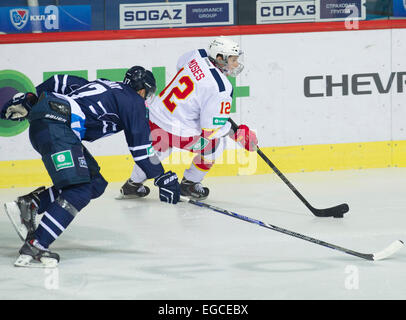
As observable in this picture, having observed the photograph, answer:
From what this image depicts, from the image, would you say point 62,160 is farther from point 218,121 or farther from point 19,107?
point 218,121

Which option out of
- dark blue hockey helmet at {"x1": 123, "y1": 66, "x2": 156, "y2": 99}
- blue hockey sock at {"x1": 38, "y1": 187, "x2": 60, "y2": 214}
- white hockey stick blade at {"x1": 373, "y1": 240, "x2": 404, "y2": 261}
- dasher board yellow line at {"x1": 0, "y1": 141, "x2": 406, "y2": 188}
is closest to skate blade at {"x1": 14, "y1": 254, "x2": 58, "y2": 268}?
blue hockey sock at {"x1": 38, "y1": 187, "x2": 60, "y2": 214}

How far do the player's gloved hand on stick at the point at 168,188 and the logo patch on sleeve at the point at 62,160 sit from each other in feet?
1.47

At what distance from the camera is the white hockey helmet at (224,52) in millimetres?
5477

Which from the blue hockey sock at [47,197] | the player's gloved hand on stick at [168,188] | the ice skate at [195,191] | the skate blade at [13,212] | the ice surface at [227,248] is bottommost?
the ice surface at [227,248]

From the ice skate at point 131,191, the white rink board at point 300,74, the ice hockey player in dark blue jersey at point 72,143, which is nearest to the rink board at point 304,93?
the white rink board at point 300,74

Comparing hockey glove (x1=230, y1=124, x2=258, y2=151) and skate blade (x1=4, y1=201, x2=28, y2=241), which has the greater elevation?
hockey glove (x1=230, y1=124, x2=258, y2=151)

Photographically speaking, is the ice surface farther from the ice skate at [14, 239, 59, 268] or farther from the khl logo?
the khl logo

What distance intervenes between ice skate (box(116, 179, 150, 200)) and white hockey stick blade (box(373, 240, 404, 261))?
206cm

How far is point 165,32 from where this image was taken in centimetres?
641

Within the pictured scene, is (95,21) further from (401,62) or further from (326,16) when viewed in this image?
(401,62)

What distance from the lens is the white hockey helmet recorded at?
5477 mm

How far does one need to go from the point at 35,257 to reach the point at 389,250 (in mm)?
1654

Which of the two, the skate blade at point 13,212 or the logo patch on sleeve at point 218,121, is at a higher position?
the logo patch on sleeve at point 218,121

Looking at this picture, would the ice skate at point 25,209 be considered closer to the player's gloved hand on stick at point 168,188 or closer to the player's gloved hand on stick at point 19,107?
the player's gloved hand on stick at point 19,107
